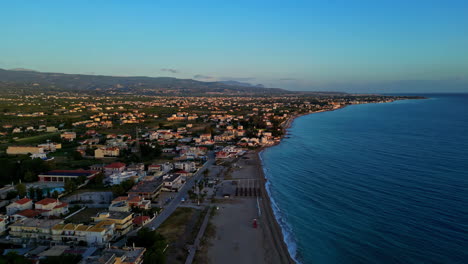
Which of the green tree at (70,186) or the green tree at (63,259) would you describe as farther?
the green tree at (70,186)

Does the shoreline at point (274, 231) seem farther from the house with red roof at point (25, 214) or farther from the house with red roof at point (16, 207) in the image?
the house with red roof at point (16, 207)

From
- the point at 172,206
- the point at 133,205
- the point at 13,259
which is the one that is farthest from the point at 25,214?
A: the point at 172,206

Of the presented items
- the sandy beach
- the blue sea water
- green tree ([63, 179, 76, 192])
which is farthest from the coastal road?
green tree ([63, 179, 76, 192])

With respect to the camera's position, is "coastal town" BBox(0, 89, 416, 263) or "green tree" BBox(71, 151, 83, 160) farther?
"green tree" BBox(71, 151, 83, 160)

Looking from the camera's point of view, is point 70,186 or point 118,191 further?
point 70,186

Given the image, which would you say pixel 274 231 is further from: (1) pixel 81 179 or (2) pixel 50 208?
(1) pixel 81 179

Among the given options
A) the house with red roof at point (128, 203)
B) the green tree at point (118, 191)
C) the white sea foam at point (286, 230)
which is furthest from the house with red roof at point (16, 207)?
the white sea foam at point (286, 230)

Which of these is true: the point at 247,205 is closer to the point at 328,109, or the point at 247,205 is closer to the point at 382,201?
the point at 382,201

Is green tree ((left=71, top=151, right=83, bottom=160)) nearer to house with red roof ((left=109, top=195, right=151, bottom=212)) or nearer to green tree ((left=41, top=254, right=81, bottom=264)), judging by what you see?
house with red roof ((left=109, top=195, right=151, bottom=212))
